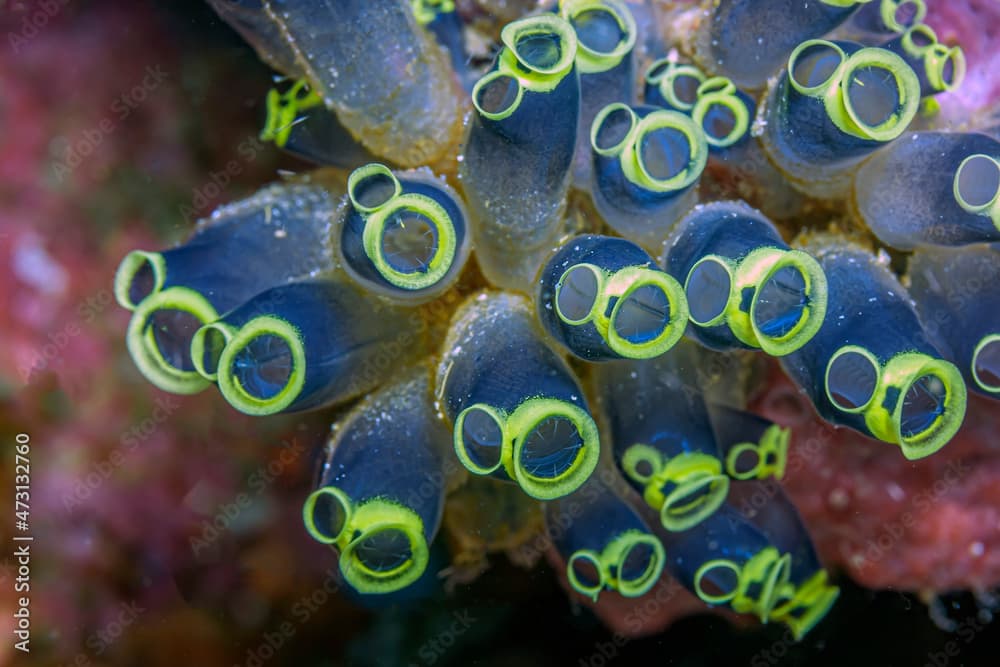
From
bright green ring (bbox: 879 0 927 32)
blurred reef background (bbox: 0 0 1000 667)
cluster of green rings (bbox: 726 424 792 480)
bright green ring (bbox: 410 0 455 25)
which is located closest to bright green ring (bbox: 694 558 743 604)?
cluster of green rings (bbox: 726 424 792 480)

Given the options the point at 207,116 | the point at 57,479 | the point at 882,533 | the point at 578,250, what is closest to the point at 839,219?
the point at 578,250

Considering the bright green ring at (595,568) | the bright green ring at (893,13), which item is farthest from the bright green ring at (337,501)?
the bright green ring at (893,13)

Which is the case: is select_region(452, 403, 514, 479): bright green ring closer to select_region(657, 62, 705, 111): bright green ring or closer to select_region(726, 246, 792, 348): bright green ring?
select_region(726, 246, 792, 348): bright green ring

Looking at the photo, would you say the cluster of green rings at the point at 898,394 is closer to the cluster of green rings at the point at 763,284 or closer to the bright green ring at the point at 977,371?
the cluster of green rings at the point at 763,284

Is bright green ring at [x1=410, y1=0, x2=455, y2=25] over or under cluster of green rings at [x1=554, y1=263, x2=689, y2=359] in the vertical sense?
over

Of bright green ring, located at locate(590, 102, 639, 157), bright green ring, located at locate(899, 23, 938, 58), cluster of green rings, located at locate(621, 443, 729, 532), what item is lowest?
cluster of green rings, located at locate(621, 443, 729, 532)
